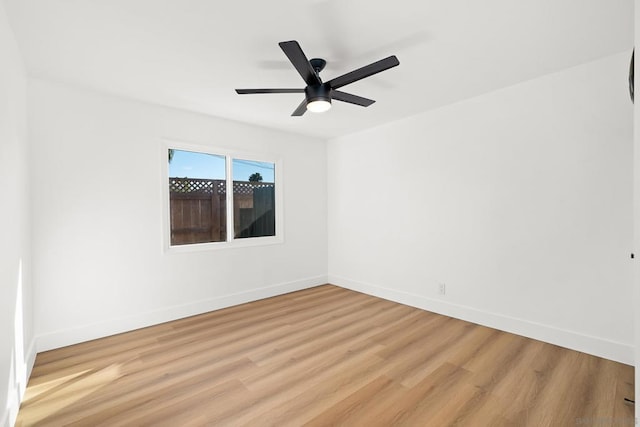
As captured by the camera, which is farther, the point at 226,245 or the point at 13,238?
the point at 226,245

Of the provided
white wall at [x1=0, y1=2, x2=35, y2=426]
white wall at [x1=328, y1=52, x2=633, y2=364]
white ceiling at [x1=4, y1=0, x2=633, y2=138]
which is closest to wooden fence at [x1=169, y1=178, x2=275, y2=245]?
white ceiling at [x1=4, y1=0, x2=633, y2=138]

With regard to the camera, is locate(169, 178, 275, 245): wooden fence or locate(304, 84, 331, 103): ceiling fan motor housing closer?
locate(304, 84, 331, 103): ceiling fan motor housing

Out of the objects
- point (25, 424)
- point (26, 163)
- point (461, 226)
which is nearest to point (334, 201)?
point (461, 226)

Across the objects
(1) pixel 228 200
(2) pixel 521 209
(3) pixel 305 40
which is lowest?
(2) pixel 521 209

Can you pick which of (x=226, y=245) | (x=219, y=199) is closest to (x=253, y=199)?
(x=219, y=199)

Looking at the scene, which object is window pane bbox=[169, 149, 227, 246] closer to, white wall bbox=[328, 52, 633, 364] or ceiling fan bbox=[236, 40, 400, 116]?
ceiling fan bbox=[236, 40, 400, 116]

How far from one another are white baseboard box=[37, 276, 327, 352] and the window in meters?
0.73

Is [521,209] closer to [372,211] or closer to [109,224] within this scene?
[372,211]

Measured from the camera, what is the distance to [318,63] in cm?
226

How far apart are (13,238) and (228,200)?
216cm

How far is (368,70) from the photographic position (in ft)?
6.40

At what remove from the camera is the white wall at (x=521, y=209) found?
2.32m

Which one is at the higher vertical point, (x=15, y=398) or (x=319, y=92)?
(x=319, y=92)

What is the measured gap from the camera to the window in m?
3.44
